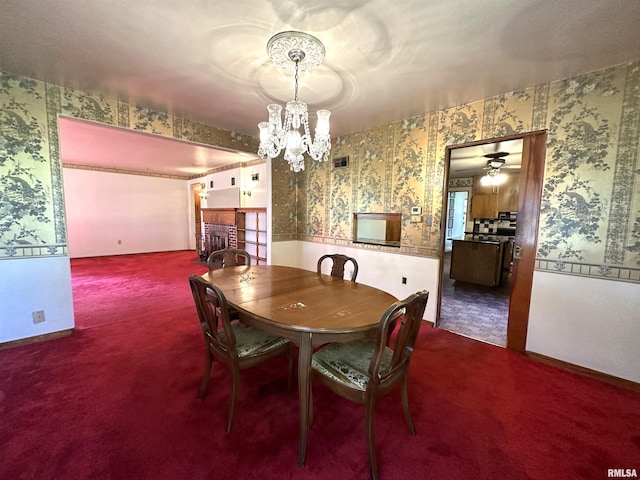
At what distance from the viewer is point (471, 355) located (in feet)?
8.06

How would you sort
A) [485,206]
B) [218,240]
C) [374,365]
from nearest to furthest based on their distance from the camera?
1. [374,365]
2. [485,206]
3. [218,240]

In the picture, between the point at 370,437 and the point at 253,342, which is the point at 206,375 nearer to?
the point at 253,342

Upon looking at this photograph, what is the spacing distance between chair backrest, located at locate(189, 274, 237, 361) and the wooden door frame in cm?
258

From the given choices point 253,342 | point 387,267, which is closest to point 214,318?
point 253,342

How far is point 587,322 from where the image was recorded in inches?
85.4

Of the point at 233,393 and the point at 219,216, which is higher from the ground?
the point at 219,216

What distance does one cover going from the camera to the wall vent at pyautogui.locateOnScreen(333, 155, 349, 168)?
3849 millimetres

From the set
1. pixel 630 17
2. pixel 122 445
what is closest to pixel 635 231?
pixel 630 17

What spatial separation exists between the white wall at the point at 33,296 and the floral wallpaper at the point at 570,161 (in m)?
3.78

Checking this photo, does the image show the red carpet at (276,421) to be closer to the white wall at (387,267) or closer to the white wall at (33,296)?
the white wall at (33,296)

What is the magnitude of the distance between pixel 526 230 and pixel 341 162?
2.41m

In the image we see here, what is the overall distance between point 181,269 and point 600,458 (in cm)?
623

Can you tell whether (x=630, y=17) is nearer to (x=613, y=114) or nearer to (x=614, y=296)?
(x=613, y=114)
